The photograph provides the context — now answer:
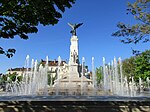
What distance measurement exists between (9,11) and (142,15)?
27.6 ft

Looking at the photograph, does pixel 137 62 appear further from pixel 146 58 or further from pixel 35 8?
pixel 35 8

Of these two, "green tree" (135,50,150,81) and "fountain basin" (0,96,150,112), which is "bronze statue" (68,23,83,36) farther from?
"fountain basin" (0,96,150,112)

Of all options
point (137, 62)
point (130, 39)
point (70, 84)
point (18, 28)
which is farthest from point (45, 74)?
point (137, 62)

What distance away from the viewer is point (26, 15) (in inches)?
299

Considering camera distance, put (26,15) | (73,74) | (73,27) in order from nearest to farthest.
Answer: (26,15) < (73,74) < (73,27)

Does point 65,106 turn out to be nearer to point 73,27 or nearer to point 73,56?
point 73,56

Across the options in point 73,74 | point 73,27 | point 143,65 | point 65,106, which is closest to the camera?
point 65,106

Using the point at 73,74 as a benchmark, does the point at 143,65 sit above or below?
above

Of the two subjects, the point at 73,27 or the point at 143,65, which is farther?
the point at 143,65

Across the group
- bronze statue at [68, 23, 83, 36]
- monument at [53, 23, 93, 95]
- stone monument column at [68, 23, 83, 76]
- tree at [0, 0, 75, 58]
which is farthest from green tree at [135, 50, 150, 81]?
tree at [0, 0, 75, 58]

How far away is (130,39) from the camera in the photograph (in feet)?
42.5

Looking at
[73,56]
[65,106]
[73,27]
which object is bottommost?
[65,106]

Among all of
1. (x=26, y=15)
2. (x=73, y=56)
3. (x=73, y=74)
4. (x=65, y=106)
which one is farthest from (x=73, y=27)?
(x=65, y=106)

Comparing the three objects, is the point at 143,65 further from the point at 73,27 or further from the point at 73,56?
the point at 73,56
